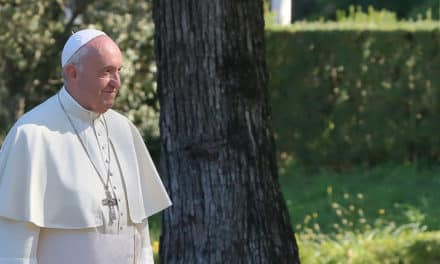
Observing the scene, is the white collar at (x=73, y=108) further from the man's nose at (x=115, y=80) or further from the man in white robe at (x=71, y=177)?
the man's nose at (x=115, y=80)

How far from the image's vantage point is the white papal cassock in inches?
169

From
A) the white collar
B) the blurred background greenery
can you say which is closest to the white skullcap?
the white collar

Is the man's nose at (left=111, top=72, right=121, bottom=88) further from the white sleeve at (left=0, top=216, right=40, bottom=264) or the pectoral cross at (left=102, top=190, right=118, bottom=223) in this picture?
the white sleeve at (left=0, top=216, right=40, bottom=264)

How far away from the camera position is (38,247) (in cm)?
436

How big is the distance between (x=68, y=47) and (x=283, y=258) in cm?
288

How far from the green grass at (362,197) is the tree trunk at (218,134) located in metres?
3.63

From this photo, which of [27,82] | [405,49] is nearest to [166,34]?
[27,82]

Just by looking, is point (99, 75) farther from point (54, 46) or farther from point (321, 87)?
point (321, 87)

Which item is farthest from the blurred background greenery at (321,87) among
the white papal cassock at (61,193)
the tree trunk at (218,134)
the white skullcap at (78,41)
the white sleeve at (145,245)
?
the white skullcap at (78,41)

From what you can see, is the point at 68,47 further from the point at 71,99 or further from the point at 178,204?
the point at 178,204

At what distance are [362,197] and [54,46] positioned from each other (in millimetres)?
3631

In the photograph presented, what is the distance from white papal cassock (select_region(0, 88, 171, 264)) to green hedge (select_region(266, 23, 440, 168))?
10.2 metres

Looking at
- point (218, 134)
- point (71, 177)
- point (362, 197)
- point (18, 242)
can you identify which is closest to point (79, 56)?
point (71, 177)

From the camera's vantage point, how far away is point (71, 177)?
4328 mm
